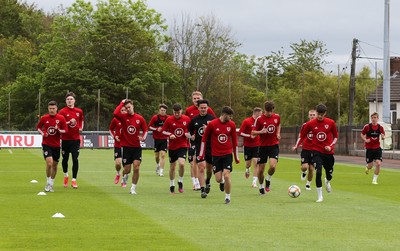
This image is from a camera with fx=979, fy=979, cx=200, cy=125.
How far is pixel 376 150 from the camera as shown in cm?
2814

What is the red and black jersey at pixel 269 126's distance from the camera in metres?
22.0

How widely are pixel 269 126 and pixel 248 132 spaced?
83.9 inches

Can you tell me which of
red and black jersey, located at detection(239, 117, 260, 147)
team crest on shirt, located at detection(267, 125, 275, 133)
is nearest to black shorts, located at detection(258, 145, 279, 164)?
team crest on shirt, located at detection(267, 125, 275, 133)

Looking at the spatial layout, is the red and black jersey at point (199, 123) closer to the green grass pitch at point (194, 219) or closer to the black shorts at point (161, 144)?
the green grass pitch at point (194, 219)

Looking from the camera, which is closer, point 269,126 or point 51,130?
point 269,126

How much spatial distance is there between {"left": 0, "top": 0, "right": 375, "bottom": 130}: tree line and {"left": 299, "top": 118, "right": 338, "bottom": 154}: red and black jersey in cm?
5658

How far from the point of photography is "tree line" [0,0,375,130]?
83812 mm

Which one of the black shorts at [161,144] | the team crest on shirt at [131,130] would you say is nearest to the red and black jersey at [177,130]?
the team crest on shirt at [131,130]

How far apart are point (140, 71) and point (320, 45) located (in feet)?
108

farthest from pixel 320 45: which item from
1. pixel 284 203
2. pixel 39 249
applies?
pixel 39 249

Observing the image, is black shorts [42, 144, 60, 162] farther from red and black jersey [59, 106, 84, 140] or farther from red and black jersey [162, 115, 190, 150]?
red and black jersey [162, 115, 190, 150]

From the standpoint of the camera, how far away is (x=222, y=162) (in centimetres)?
1955

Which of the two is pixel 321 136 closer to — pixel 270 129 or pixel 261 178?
pixel 270 129

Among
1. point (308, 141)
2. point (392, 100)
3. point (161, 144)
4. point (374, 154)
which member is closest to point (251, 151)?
point (308, 141)
